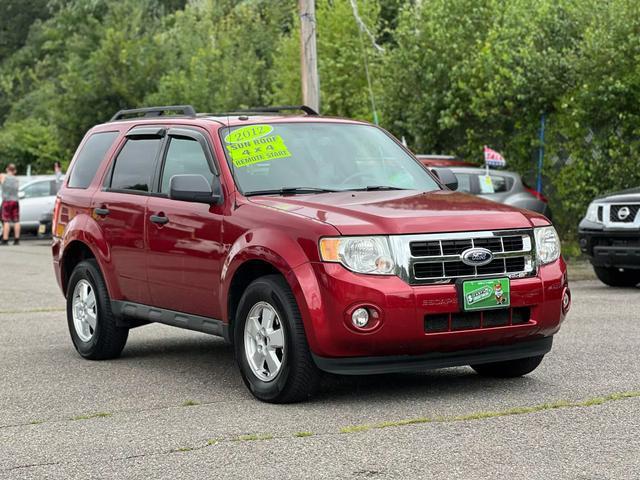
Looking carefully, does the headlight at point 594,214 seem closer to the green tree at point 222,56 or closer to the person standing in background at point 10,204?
the person standing in background at point 10,204

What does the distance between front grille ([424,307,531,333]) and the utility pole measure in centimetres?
1237

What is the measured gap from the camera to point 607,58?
66.0ft

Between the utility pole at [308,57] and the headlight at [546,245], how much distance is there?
471 inches

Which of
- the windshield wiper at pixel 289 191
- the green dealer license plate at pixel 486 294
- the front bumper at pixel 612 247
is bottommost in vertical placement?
the front bumper at pixel 612 247

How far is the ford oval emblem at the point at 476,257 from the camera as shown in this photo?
7.29 meters

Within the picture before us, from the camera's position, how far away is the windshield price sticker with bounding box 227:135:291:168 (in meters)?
8.34

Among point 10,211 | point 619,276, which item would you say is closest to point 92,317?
point 619,276

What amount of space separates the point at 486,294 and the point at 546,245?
0.71 meters

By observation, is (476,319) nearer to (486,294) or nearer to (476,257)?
(486,294)

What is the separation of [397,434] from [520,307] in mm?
1416

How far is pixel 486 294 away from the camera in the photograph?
7293mm

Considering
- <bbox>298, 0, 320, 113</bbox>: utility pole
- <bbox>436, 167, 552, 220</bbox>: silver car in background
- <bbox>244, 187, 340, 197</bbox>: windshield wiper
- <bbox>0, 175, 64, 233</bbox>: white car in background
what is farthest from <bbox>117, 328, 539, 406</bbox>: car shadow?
<bbox>0, 175, 64, 233</bbox>: white car in background

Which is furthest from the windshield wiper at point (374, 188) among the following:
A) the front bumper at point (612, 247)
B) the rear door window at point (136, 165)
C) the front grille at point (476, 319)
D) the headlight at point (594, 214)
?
the headlight at point (594, 214)

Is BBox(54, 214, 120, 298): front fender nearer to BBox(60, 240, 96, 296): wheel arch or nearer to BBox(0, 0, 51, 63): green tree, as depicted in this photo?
BBox(60, 240, 96, 296): wheel arch
